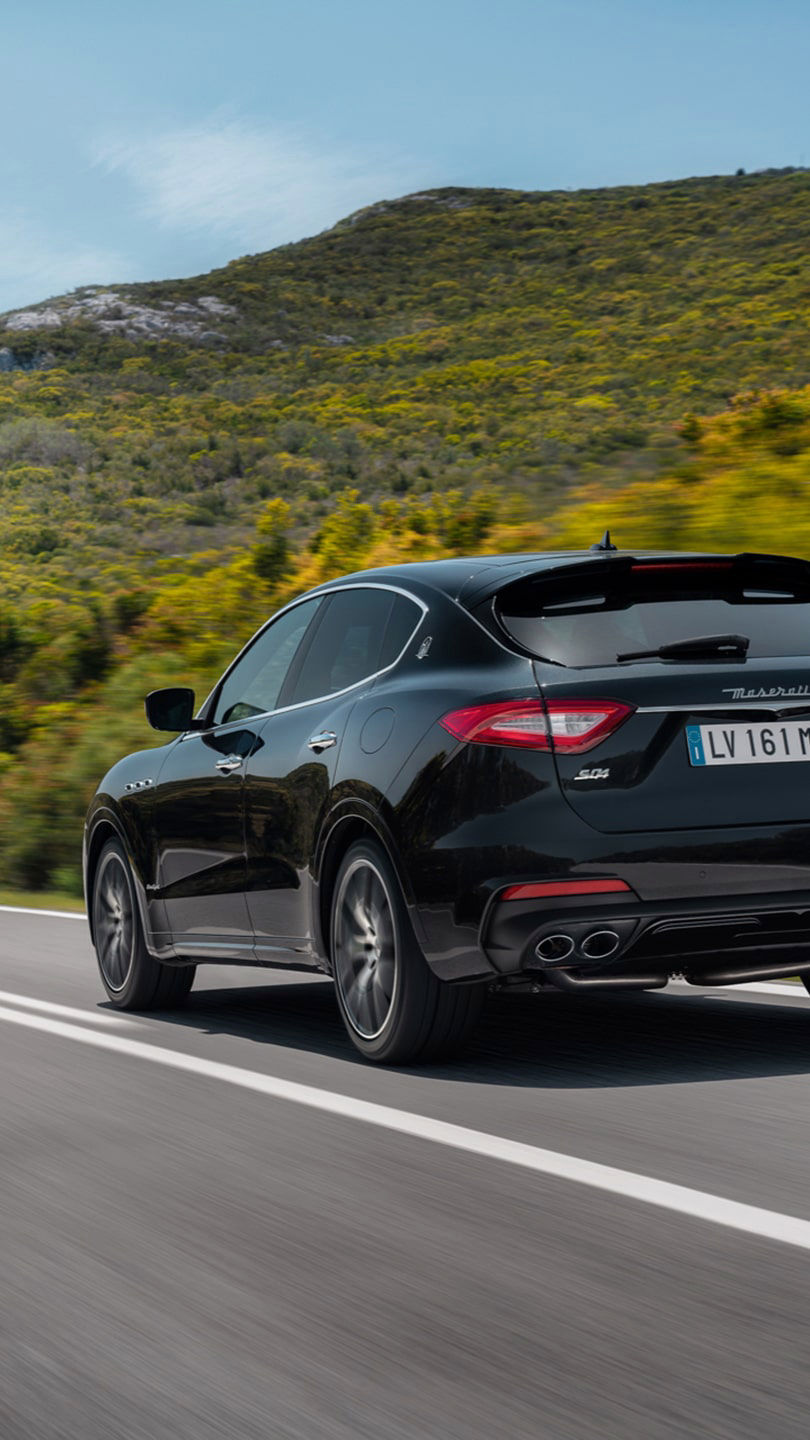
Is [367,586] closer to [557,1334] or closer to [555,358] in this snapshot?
[557,1334]

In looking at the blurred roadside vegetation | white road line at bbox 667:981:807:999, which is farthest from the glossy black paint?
the blurred roadside vegetation

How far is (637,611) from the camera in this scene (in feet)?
20.9

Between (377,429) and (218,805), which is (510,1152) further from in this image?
(377,429)

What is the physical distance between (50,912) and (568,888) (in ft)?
30.9

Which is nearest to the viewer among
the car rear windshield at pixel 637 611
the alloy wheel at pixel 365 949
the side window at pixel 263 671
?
the car rear windshield at pixel 637 611

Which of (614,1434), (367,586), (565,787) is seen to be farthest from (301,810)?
(614,1434)

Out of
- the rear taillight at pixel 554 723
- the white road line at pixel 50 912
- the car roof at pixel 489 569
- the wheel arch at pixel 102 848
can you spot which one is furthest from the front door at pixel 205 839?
the white road line at pixel 50 912

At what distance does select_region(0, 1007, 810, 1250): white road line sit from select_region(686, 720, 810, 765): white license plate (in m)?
1.31

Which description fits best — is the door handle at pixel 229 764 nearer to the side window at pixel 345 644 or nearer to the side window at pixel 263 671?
the side window at pixel 263 671

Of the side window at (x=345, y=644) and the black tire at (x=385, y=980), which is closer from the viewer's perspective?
the black tire at (x=385, y=980)

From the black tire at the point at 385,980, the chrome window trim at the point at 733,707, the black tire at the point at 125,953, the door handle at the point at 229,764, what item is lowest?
the black tire at the point at 125,953

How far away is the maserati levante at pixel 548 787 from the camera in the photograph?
6.01m

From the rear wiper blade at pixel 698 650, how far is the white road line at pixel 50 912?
8.53 meters

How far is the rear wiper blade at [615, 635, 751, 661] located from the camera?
6137mm
